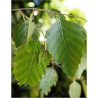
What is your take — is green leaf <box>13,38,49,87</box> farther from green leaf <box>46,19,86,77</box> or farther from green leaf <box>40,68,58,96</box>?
green leaf <box>40,68,58,96</box>

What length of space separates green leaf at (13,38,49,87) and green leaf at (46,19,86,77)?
0.11 feet

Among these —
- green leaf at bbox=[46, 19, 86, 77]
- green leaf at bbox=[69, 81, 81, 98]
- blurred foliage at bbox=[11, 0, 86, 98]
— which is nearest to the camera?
green leaf at bbox=[46, 19, 86, 77]

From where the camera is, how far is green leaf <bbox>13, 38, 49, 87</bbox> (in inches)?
11.5

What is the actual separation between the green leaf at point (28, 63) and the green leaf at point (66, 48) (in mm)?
33

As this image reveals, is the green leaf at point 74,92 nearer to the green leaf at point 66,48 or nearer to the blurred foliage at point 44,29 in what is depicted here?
the blurred foliage at point 44,29

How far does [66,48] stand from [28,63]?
0.25ft

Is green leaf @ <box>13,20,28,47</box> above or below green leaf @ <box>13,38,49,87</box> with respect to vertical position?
above

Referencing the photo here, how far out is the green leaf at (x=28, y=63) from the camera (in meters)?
0.29

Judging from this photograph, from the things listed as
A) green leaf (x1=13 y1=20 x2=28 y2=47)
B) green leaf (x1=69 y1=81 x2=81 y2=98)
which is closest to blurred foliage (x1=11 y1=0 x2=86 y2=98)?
green leaf (x1=69 y1=81 x2=81 y2=98)

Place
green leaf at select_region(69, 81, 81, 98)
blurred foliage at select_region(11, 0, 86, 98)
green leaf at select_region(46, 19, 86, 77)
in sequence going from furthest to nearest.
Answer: blurred foliage at select_region(11, 0, 86, 98)
green leaf at select_region(69, 81, 81, 98)
green leaf at select_region(46, 19, 86, 77)

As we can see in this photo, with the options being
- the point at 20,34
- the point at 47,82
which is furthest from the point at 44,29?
the point at 20,34

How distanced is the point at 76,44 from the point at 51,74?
0.37 meters
